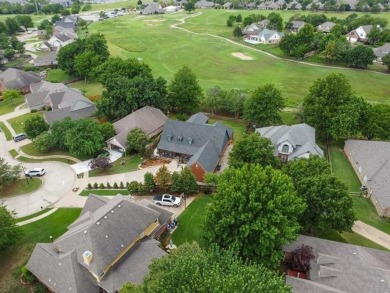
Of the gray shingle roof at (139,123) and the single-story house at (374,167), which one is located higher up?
the single-story house at (374,167)

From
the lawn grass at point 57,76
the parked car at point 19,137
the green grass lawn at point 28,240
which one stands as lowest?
the lawn grass at point 57,76

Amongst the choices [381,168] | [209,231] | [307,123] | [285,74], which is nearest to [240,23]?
[285,74]

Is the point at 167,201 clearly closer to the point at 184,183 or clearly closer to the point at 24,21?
the point at 184,183

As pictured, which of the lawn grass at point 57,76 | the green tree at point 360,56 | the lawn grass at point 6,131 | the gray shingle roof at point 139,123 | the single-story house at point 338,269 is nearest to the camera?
the single-story house at point 338,269

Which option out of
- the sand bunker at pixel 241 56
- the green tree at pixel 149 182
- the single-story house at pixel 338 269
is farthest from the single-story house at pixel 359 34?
the single-story house at pixel 338 269

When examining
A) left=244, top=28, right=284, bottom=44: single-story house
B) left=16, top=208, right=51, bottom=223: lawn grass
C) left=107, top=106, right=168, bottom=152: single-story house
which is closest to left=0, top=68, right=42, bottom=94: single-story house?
left=107, top=106, right=168, bottom=152: single-story house

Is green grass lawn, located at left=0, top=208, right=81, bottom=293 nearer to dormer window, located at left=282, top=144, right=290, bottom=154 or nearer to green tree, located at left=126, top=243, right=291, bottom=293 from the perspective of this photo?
green tree, located at left=126, top=243, right=291, bottom=293

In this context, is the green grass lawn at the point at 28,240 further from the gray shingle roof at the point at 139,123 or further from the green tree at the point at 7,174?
the gray shingle roof at the point at 139,123
